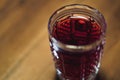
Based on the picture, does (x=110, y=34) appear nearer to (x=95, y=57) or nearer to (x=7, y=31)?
(x=95, y=57)

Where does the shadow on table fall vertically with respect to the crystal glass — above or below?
below

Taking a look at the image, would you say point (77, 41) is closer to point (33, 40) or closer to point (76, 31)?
point (76, 31)

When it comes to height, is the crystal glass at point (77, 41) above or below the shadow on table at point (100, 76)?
above

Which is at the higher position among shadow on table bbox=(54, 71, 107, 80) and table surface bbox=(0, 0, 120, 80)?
table surface bbox=(0, 0, 120, 80)

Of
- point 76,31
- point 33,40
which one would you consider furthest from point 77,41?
point 33,40

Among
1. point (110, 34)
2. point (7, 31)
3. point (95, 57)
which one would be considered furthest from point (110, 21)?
point (7, 31)
